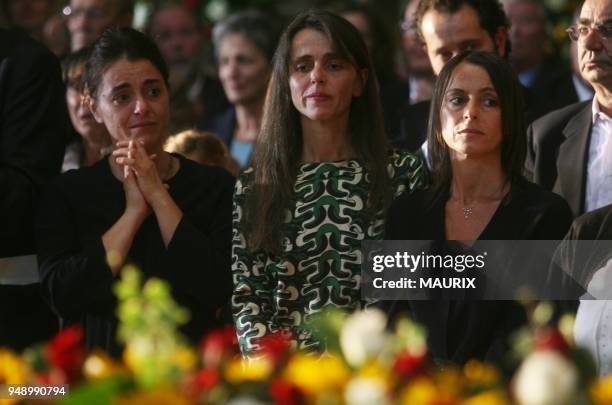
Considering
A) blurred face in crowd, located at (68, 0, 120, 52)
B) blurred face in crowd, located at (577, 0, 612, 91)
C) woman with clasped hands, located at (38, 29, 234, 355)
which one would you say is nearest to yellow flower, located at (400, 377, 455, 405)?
woman with clasped hands, located at (38, 29, 234, 355)

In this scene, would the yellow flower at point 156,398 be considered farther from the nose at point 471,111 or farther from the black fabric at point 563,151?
the black fabric at point 563,151

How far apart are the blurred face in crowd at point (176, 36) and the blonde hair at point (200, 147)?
2.49 m

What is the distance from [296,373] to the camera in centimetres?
218

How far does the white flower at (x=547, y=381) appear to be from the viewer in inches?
75.4

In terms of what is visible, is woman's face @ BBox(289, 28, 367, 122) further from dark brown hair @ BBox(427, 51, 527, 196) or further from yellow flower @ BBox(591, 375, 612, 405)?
yellow flower @ BBox(591, 375, 612, 405)

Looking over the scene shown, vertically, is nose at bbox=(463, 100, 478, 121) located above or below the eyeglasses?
below

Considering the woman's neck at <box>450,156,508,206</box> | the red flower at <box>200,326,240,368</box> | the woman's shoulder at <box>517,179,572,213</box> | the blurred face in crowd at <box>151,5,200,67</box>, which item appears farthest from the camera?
the blurred face in crowd at <box>151,5,200,67</box>

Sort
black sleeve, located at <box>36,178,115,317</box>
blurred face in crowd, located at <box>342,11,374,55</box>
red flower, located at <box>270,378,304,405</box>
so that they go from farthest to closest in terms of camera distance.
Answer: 1. blurred face in crowd, located at <box>342,11,374,55</box>
2. black sleeve, located at <box>36,178,115,317</box>
3. red flower, located at <box>270,378,304,405</box>

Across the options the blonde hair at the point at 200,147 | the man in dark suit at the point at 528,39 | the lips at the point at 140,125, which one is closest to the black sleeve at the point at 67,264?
the lips at the point at 140,125

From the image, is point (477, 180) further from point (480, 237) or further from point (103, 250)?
point (103, 250)

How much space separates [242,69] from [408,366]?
4.95m

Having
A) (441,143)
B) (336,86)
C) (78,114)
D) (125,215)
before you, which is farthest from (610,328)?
(78,114)

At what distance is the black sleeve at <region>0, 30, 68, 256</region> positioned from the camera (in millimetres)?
4426

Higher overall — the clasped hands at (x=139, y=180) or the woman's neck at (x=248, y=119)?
the woman's neck at (x=248, y=119)
